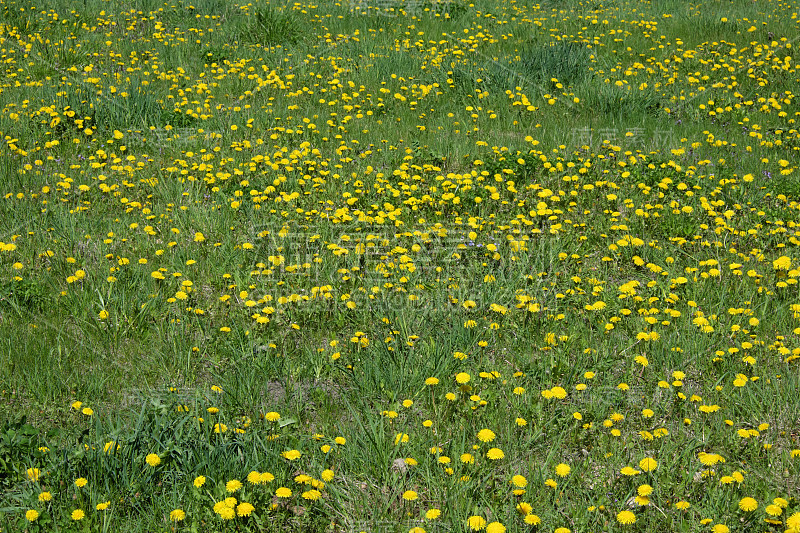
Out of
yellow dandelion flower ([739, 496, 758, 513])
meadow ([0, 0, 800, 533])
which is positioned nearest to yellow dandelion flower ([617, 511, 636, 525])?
meadow ([0, 0, 800, 533])

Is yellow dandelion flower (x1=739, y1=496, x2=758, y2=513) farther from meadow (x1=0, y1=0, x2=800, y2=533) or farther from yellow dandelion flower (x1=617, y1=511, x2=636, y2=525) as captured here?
yellow dandelion flower (x1=617, y1=511, x2=636, y2=525)

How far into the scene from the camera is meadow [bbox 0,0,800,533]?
2.98 metres

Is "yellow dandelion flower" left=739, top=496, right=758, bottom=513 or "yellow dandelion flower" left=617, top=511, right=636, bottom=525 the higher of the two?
"yellow dandelion flower" left=739, top=496, right=758, bottom=513

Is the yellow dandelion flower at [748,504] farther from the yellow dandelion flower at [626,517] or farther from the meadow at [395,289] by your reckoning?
the yellow dandelion flower at [626,517]

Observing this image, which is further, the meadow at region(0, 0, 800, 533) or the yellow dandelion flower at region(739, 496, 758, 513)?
the meadow at region(0, 0, 800, 533)

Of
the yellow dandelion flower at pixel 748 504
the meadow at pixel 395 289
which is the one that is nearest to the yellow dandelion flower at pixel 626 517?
the meadow at pixel 395 289

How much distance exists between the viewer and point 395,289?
4.54m

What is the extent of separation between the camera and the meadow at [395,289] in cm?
298

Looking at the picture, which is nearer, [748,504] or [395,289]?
[748,504]

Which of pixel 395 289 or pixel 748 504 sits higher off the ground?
pixel 748 504

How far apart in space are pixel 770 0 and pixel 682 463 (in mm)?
11945

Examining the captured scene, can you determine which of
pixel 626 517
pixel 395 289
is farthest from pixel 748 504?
pixel 395 289

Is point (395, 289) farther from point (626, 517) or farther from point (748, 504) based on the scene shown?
point (748, 504)

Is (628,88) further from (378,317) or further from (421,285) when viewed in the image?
(378,317)
